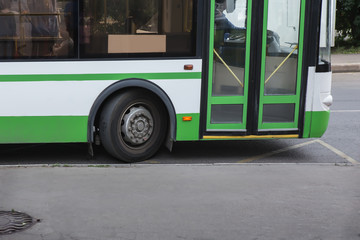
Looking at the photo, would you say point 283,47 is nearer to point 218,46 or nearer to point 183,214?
point 218,46

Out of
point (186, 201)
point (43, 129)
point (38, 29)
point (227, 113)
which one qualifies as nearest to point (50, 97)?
point (43, 129)

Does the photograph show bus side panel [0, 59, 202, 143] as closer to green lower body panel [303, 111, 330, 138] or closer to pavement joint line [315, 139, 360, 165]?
green lower body panel [303, 111, 330, 138]

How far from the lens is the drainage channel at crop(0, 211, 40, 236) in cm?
559

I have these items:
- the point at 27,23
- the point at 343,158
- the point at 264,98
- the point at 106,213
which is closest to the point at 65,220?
the point at 106,213

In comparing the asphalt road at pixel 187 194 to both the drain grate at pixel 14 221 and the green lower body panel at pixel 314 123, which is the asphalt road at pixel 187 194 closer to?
the drain grate at pixel 14 221

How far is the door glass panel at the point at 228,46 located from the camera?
8219 millimetres

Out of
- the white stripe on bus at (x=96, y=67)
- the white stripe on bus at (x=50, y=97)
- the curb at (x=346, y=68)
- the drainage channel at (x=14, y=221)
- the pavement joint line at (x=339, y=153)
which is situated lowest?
the pavement joint line at (x=339, y=153)

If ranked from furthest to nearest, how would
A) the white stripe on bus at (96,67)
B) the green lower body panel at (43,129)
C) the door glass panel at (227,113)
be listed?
the door glass panel at (227,113) < the green lower body panel at (43,129) < the white stripe on bus at (96,67)

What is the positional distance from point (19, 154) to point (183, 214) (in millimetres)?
3436

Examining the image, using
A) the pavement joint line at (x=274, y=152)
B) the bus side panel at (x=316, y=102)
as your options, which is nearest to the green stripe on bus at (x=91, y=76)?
the pavement joint line at (x=274, y=152)

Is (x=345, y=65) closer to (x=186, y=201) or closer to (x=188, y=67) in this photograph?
(x=188, y=67)

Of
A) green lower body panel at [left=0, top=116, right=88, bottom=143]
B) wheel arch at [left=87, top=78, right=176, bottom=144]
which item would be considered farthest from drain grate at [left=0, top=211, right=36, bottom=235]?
wheel arch at [left=87, top=78, right=176, bottom=144]

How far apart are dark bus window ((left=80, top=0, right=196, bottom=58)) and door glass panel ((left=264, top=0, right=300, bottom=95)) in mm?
966

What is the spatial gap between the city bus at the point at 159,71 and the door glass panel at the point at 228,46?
1 cm
